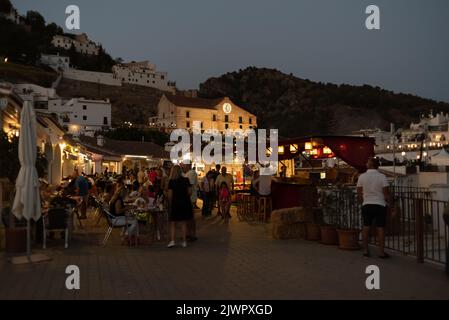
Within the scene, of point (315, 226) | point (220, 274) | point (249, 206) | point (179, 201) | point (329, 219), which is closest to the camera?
point (220, 274)

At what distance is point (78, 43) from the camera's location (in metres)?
138

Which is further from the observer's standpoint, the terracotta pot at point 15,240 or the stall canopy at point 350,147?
the stall canopy at point 350,147

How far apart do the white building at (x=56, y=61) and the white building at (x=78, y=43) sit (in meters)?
15.4

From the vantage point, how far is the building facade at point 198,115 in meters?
88.1

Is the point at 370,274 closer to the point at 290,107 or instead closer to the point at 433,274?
the point at 433,274

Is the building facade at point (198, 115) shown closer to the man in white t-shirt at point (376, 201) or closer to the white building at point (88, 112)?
the white building at point (88, 112)

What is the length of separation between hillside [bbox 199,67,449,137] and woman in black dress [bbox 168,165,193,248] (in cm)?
6730

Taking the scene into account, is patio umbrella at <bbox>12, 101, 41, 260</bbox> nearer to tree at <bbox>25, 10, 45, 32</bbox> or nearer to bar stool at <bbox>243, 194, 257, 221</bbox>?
bar stool at <bbox>243, 194, 257, 221</bbox>

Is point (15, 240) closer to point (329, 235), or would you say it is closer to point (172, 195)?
point (172, 195)

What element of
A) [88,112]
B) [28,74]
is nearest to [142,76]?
[28,74]

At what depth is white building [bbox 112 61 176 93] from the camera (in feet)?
415

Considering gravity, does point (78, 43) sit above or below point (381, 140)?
above

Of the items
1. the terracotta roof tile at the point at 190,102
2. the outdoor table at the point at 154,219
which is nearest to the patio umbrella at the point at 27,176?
the outdoor table at the point at 154,219

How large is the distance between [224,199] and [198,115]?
76768 millimetres
